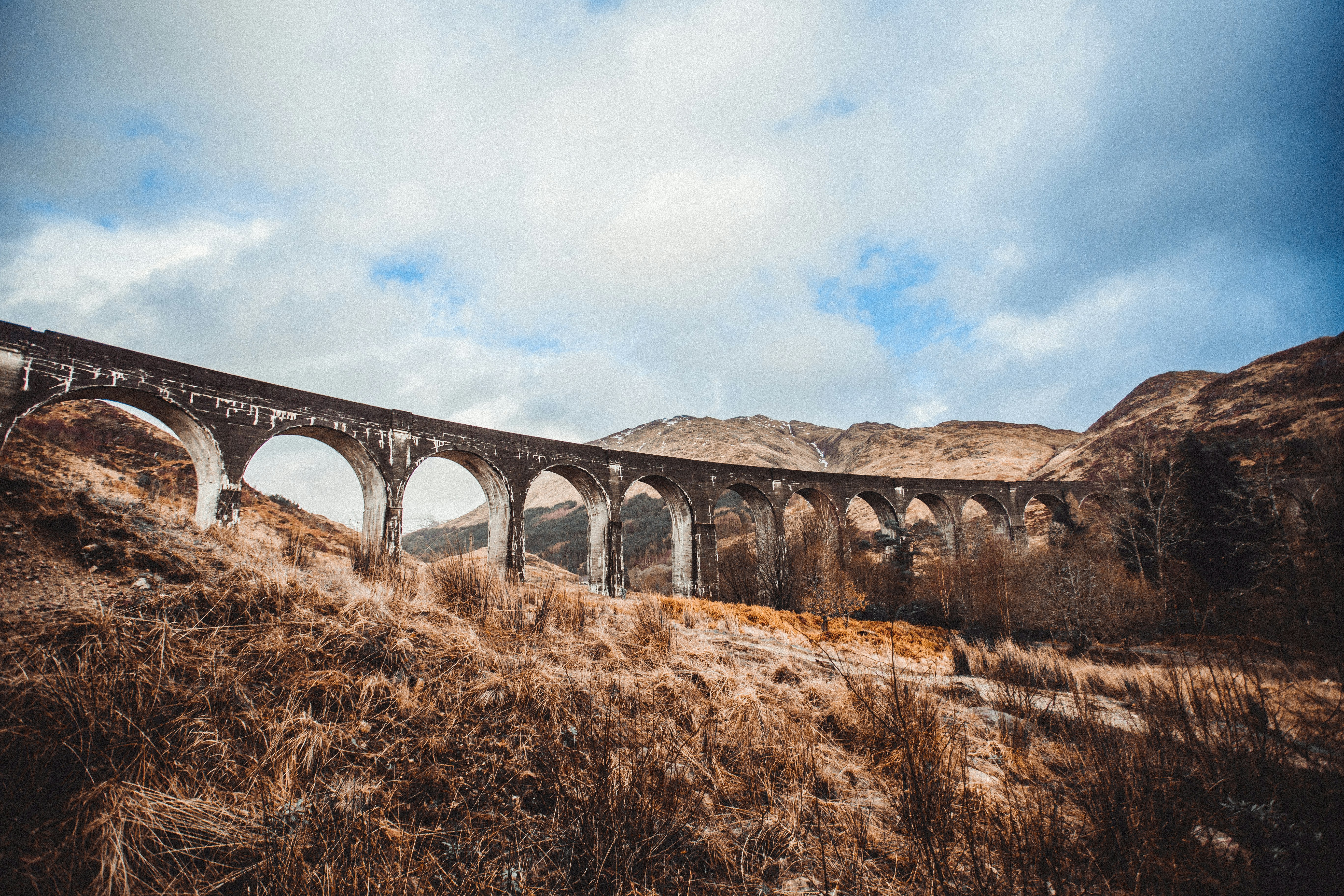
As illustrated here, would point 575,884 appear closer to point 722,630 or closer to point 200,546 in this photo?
point 200,546

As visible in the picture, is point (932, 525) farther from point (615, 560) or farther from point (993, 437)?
point (615, 560)

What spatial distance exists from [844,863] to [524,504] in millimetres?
14006

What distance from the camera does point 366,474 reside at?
12.9m

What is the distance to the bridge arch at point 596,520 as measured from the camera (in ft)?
54.4

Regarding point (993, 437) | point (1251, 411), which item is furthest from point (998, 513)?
point (993, 437)

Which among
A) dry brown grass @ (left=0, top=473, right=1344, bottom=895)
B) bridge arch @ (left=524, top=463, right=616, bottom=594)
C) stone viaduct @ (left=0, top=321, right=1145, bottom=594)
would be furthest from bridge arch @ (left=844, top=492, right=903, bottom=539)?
dry brown grass @ (left=0, top=473, right=1344, bottom=895)

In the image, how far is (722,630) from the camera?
9805 millimetres

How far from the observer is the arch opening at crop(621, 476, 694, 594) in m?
→ 18.8

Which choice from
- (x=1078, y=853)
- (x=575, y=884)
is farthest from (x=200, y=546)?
(x=1078, y=853)

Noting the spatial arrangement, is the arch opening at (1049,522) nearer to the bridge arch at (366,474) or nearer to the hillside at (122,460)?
the bridge arch at (366,474)

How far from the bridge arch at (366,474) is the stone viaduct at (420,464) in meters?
0.03

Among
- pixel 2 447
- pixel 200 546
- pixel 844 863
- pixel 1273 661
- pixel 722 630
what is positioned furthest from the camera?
pixel 722 630

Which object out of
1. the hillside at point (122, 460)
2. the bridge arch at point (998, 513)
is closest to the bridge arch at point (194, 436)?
the hillside at point (122, 460)

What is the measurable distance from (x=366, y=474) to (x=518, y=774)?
40.8 feet
